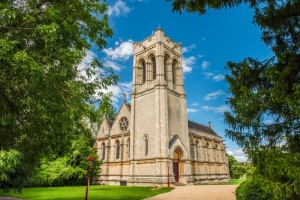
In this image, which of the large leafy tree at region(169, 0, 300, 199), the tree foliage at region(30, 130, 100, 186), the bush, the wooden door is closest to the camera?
the large leafy tree at region(169, 0, 300, 199)

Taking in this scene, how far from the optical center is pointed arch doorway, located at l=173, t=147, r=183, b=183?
988 inches

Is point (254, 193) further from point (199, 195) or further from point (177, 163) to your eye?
point (177, 163)

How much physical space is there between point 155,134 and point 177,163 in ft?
15.0

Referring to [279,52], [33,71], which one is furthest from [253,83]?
[33,71]

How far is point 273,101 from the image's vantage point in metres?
5.24

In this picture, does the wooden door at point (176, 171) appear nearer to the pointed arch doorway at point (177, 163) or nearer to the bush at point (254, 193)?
the pointed arch doorway at point (177, 163)

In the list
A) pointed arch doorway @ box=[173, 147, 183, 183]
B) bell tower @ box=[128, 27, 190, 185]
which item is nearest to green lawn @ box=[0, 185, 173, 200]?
bell tower @ box=[128, 27, 190, 185]

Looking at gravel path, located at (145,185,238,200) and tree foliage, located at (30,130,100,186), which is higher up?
tree foliage, located at (30,130,100,186)

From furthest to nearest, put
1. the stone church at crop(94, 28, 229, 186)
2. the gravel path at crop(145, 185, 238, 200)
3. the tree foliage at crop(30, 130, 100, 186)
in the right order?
1. the stone church at crop(94, 28, 229, 186)
2. the tree foliage at crop(30, 130, 100, 186)
3. the gravel path at crop(145, 185, 238, 200)

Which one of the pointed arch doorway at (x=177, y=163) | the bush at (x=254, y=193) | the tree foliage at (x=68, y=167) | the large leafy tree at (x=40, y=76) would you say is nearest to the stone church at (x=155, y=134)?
the pointed arch doorway at (x=177, y=163)

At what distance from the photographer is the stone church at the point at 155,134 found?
965 inches

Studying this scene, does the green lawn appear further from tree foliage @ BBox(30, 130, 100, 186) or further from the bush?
the bush

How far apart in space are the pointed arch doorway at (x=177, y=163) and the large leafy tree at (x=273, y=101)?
2010cm

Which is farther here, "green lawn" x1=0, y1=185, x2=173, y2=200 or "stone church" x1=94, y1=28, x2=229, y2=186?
"stone church" x1=94, y1=28, x2=229, y2=186
